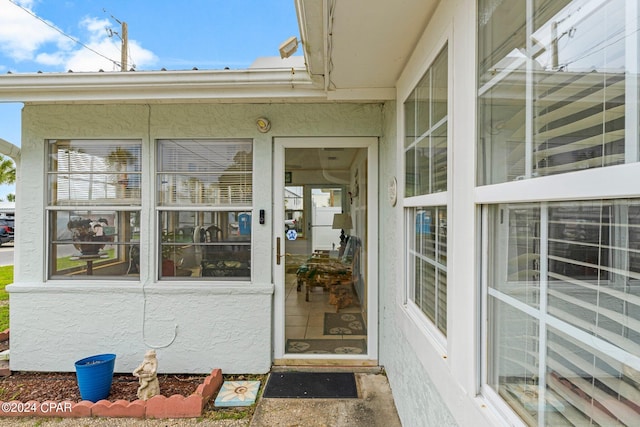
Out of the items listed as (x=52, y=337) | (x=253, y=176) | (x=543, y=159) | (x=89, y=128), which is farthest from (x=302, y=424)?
(x=89, y=128)

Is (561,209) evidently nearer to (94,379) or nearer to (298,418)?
(298,418)

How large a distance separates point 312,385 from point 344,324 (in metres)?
1.02

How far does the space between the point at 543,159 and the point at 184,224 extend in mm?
3001

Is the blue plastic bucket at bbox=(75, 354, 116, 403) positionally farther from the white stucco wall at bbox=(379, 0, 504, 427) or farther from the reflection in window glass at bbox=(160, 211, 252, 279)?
the white stucco wall at bbox=(379, 0, 504, 427)

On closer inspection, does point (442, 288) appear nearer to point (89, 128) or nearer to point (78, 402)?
point (78, 402)

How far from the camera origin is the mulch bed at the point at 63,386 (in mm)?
2717

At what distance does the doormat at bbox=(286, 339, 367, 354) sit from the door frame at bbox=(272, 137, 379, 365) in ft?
0.26

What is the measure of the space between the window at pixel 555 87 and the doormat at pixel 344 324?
9.02 feet

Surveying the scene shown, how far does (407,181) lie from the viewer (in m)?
2.30

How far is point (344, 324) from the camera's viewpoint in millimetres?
3691

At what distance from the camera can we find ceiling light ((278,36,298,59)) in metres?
2.12

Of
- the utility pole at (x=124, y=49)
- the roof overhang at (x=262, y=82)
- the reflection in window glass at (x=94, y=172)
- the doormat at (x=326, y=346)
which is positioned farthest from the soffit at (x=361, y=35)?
the utility pole at (x=124, y=49)

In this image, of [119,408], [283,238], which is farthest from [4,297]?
[283,238]

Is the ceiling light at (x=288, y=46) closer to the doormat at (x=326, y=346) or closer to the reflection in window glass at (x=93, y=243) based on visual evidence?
the reflection in window glass at (x=93, y=243)
